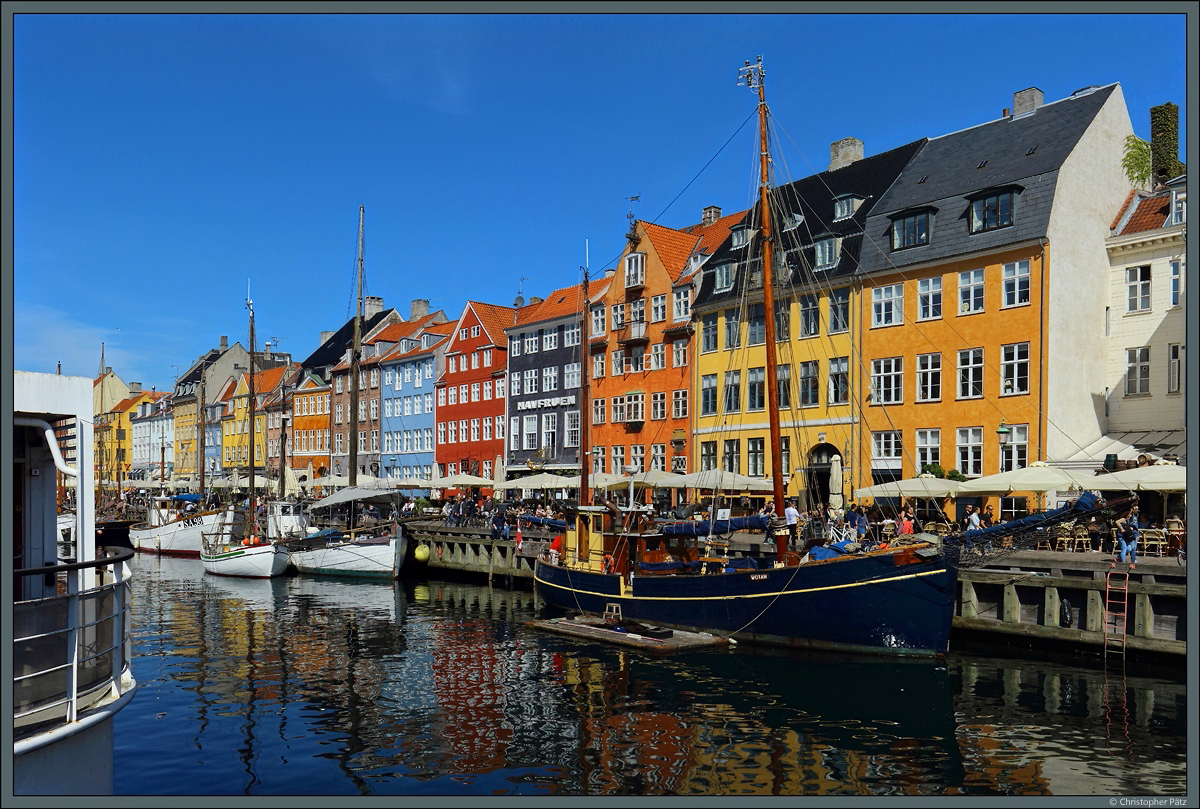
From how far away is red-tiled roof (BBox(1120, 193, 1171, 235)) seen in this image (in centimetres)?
3647

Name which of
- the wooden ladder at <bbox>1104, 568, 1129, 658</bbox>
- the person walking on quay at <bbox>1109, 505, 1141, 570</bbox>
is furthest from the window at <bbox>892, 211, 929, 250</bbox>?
the wooden ladder at <bbox>1104, 568, 1129, 658</bbox>

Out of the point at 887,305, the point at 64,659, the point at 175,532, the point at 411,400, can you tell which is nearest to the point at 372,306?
the point at 411,400

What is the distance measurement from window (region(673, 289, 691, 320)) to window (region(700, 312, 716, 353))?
6.15ft

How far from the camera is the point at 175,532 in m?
58.8

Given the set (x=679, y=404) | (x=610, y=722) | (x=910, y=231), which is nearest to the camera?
(x=610, y=722)

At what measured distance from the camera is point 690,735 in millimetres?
16203

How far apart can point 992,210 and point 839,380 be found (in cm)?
945

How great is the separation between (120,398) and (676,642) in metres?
127

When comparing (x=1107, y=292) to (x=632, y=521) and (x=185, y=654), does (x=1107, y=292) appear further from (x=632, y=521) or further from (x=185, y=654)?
(x=185, y=654)

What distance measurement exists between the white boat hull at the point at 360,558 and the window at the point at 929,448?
76.1 ft

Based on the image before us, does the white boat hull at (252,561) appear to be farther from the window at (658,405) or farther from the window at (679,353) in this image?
the window at (679,353)

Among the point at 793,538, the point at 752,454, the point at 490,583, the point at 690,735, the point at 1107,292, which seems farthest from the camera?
the point at 752,454

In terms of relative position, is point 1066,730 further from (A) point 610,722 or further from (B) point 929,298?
(B) point 929,298

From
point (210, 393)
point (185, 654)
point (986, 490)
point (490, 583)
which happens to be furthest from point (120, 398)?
point (986, 490)
